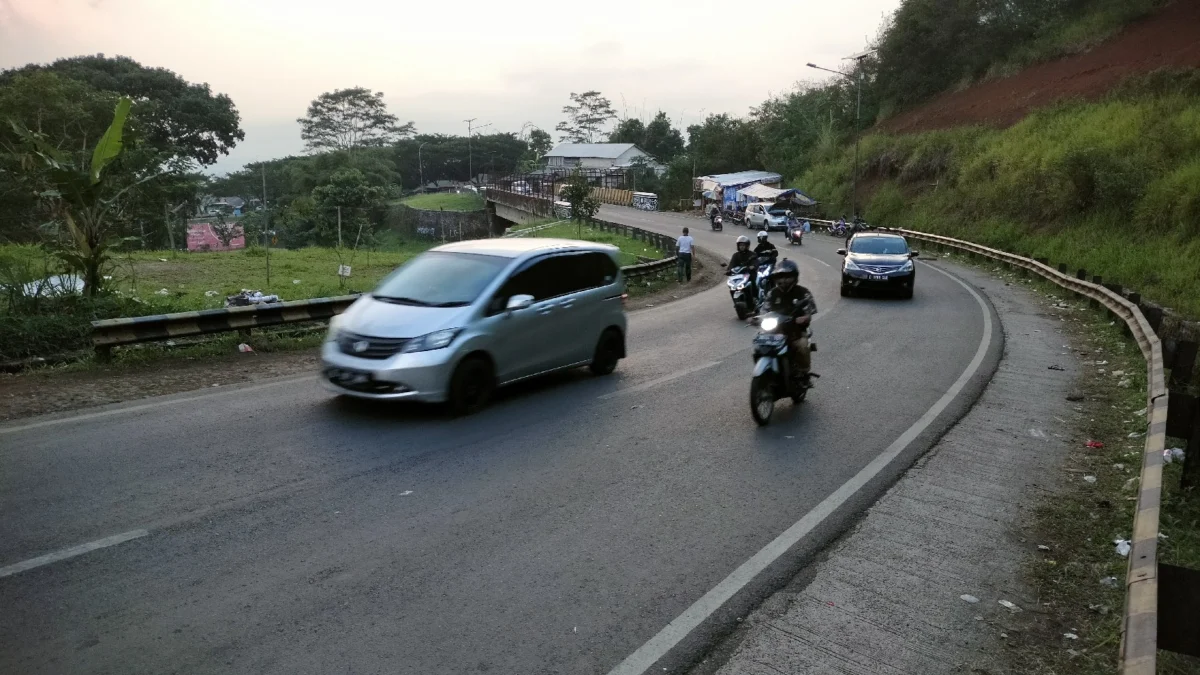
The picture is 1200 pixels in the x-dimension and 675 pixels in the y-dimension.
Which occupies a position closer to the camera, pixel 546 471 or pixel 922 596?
pixel 922 596

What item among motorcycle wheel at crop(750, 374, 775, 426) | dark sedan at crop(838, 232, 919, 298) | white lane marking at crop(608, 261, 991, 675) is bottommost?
white lane marking at crop(608, 261, 991, 675)

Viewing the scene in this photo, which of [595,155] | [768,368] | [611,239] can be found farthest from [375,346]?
[595,155]

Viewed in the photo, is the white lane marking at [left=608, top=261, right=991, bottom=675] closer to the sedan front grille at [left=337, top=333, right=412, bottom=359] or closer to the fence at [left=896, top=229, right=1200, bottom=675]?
the fence at [left=896, top=229, right=1200, bottom=675]

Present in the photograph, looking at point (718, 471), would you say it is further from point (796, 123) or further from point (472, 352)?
point (796, 123)

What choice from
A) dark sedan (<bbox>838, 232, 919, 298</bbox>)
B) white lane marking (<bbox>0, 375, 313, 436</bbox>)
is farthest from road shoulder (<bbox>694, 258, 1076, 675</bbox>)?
dark sedan (<bbox>838, 232, 919, 298</bbox>)

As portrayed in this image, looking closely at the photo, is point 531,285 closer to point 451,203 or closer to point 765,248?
point 765,248

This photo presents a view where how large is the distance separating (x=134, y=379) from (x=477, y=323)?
4.50 m

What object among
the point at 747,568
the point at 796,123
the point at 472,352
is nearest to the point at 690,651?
the point at 747,568

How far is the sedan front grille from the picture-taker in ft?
27.3

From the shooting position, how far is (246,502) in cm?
601

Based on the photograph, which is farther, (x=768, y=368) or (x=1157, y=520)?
(x=768, y=368)

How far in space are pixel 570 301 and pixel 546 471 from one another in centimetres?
365

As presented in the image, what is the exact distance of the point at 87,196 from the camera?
1246 cm

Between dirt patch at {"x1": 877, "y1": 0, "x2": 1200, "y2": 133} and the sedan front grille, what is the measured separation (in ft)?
142
